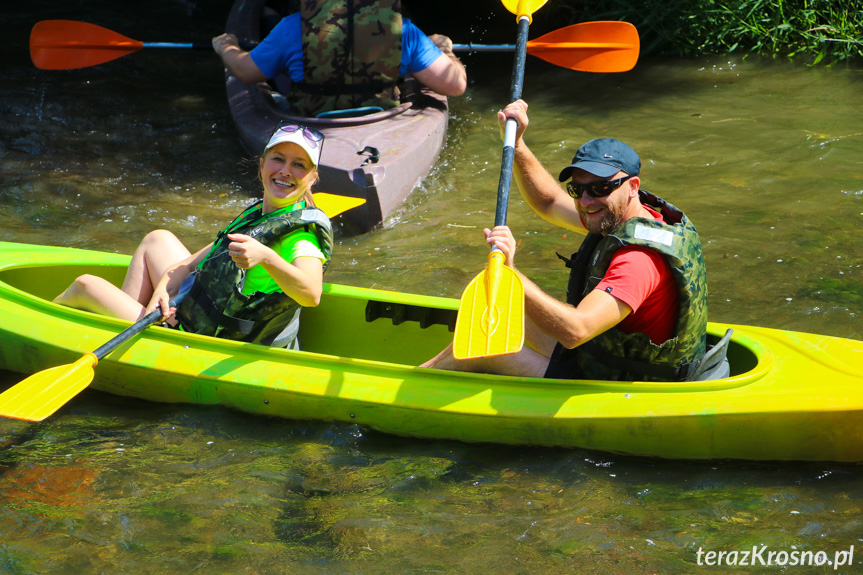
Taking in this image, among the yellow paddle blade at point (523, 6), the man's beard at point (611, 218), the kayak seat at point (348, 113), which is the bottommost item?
the man's beard at point (611, 218)

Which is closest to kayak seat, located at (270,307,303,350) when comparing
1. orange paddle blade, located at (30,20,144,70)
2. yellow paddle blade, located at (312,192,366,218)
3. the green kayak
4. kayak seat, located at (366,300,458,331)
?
the green kayak

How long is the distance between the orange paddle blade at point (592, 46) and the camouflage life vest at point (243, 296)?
74.0 inches

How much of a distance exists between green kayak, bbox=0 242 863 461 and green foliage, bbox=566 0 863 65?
478cm

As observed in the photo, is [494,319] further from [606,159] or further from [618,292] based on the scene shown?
[606,159]

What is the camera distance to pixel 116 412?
3.15 meters

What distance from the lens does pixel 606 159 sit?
257 cm

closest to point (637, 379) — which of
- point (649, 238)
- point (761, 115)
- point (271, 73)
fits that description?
point (649, 238)

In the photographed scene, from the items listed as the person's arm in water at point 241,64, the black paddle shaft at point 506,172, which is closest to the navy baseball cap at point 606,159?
the black paddle shaft at point 506,172

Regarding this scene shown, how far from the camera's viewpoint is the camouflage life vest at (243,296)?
113 inches

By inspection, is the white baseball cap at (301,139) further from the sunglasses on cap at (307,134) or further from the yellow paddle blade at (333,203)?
the yellow paddle blade at (333,203)

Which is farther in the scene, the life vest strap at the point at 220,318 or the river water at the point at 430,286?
the life vest strap at the point at 220,318

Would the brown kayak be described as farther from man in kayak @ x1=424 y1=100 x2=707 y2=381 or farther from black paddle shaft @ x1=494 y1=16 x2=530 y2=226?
man in kayak @ x1=424 y1=100 x2=707 y2=381

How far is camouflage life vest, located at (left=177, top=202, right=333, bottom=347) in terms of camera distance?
9.39 feet

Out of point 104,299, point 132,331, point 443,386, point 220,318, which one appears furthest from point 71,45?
point 443,386
